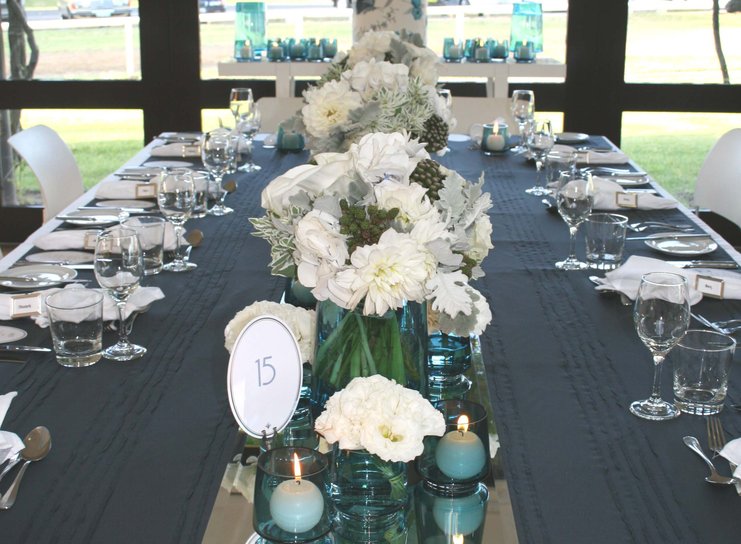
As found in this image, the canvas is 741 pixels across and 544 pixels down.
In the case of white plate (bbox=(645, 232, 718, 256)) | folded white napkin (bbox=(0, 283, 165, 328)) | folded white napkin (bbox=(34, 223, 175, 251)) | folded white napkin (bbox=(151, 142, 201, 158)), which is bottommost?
folded white napkin (bbox=(0, 283, 165, 328))

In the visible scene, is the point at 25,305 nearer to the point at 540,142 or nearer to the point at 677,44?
the point at 540,142

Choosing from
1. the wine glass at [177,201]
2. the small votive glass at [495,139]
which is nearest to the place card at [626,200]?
the small votive glass at [495,139]

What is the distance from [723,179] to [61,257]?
242cm

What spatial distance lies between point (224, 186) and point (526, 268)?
123cm

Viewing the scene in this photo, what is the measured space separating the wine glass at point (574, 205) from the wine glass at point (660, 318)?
82 cm

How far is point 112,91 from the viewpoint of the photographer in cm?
538

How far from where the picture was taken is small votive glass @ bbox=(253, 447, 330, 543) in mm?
1099

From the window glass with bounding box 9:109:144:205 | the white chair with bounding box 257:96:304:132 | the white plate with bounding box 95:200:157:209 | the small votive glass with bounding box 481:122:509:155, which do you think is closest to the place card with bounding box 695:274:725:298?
the white plate with bounding box 95:200:157:209

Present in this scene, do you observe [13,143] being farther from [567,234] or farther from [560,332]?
[560,332]

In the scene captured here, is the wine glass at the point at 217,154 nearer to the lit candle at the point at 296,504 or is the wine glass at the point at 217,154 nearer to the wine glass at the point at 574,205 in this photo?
the wine glass at the point at 574,205

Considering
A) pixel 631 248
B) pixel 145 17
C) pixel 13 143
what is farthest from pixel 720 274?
pixel 145 17

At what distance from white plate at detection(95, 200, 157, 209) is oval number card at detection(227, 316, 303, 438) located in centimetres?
173

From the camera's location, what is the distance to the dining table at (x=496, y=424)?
1.29 m

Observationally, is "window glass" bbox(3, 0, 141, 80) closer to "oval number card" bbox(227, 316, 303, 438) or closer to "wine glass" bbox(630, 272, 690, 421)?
"wine glass" bbox(630, 272, 690, 421)
